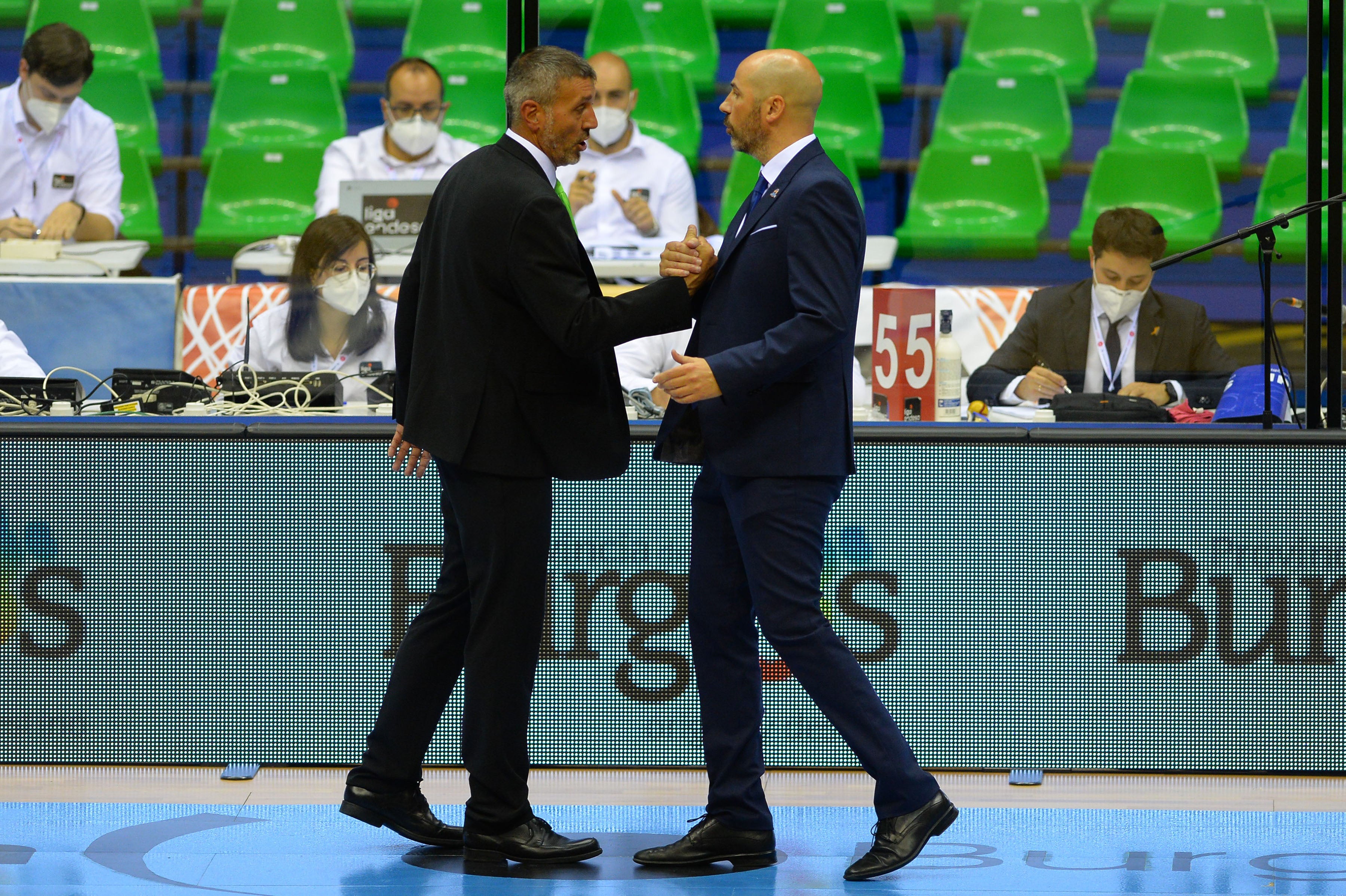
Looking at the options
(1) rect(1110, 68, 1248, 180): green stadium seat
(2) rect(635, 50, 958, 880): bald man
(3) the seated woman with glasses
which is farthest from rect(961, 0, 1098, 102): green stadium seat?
(2) rect(635, 50, 958, 880): bald man

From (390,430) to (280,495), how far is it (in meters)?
0.30

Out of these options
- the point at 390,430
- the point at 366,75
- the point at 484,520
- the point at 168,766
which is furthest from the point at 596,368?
the point at 366,75

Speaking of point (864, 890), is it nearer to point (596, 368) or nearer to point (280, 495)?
point (596, 368)

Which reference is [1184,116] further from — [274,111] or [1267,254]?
[274,111]

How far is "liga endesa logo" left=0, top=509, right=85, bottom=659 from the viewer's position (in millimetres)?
3879

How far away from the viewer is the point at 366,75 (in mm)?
Result: 6789

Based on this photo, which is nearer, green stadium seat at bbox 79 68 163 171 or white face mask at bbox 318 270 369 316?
white face mask at bbox 318 270 369 316

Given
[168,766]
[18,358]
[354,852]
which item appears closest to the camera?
[354,852]

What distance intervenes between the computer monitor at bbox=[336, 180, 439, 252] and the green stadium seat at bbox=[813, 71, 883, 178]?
1534 mm

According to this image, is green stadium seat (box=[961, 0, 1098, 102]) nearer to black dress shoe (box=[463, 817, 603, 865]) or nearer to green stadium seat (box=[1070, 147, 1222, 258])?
green stadium seat (box=[1070, 147, 1222, 258])

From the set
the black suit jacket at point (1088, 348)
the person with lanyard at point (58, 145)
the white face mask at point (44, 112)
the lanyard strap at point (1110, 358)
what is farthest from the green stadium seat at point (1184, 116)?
the white face mask at point (44, 112)

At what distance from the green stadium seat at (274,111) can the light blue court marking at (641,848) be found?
3.65 metres

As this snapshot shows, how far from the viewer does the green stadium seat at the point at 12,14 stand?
6.48 m

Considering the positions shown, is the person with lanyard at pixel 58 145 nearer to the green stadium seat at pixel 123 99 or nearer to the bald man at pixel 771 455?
the green stadium seat at pixel 123 99
